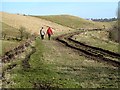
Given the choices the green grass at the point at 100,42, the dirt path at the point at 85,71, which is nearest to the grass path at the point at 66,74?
the dirt path at the point at 85,71

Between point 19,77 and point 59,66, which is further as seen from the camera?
point 59,66

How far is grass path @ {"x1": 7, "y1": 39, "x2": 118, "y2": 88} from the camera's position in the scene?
737 inches

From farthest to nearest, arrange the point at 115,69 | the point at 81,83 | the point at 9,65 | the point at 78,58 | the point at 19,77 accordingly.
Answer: the point at 78,58 → the point at 9,65 → the point at 115,69 → the point at 19,77 → the point at 81,83

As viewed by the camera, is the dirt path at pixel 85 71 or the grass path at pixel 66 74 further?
the dirt path at pixel 85 71

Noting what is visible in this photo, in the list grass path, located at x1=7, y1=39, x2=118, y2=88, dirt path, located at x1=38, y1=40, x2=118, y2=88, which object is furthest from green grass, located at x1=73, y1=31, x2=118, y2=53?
grass path, located at x1=7, y1=39, x2=118, y2=88

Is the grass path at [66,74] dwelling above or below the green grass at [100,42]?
above

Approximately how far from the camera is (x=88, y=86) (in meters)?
18.3

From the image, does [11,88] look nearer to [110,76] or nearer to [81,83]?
[81,83]

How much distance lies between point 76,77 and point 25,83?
3264 millimetres

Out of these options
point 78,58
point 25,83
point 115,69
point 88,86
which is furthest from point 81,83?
Answer: point 78,58

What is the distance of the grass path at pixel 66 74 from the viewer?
18.7m

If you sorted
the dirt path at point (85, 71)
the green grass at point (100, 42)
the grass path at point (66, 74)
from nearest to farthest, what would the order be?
1. the grass path at point (66, 74)
2. the dirt path at point (85, 71)
3. the green grass at point (100, 42)

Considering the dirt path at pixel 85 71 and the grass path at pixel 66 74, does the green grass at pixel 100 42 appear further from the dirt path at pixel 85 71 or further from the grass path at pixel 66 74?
the grass path at pixel 66 74

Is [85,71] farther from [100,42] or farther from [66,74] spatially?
[100,42]
